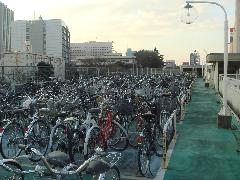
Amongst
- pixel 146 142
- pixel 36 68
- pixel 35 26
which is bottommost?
pixel 146 142

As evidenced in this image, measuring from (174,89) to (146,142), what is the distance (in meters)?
6.95

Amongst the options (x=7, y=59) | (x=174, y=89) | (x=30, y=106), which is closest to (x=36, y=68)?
(x=7, y=59)

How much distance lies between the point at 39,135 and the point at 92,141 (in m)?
1.11

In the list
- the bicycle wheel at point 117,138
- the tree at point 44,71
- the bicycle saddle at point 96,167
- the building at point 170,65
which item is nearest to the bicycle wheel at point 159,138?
the bicycle wheel at point 117,138

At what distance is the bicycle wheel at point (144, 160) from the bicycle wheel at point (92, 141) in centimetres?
82

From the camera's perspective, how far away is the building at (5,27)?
239 ft

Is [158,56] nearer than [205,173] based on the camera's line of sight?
No

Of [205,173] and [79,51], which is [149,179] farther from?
[79,51]

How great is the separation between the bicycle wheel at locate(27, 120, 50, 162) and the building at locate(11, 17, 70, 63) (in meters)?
70.1

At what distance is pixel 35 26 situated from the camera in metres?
82.3

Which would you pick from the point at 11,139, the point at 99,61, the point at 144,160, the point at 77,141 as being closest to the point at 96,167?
the point at 144,160

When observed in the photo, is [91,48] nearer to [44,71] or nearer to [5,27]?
[5,27]

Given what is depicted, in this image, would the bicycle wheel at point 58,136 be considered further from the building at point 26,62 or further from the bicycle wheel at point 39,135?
the building at point 26,62

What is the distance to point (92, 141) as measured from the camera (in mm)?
6625
